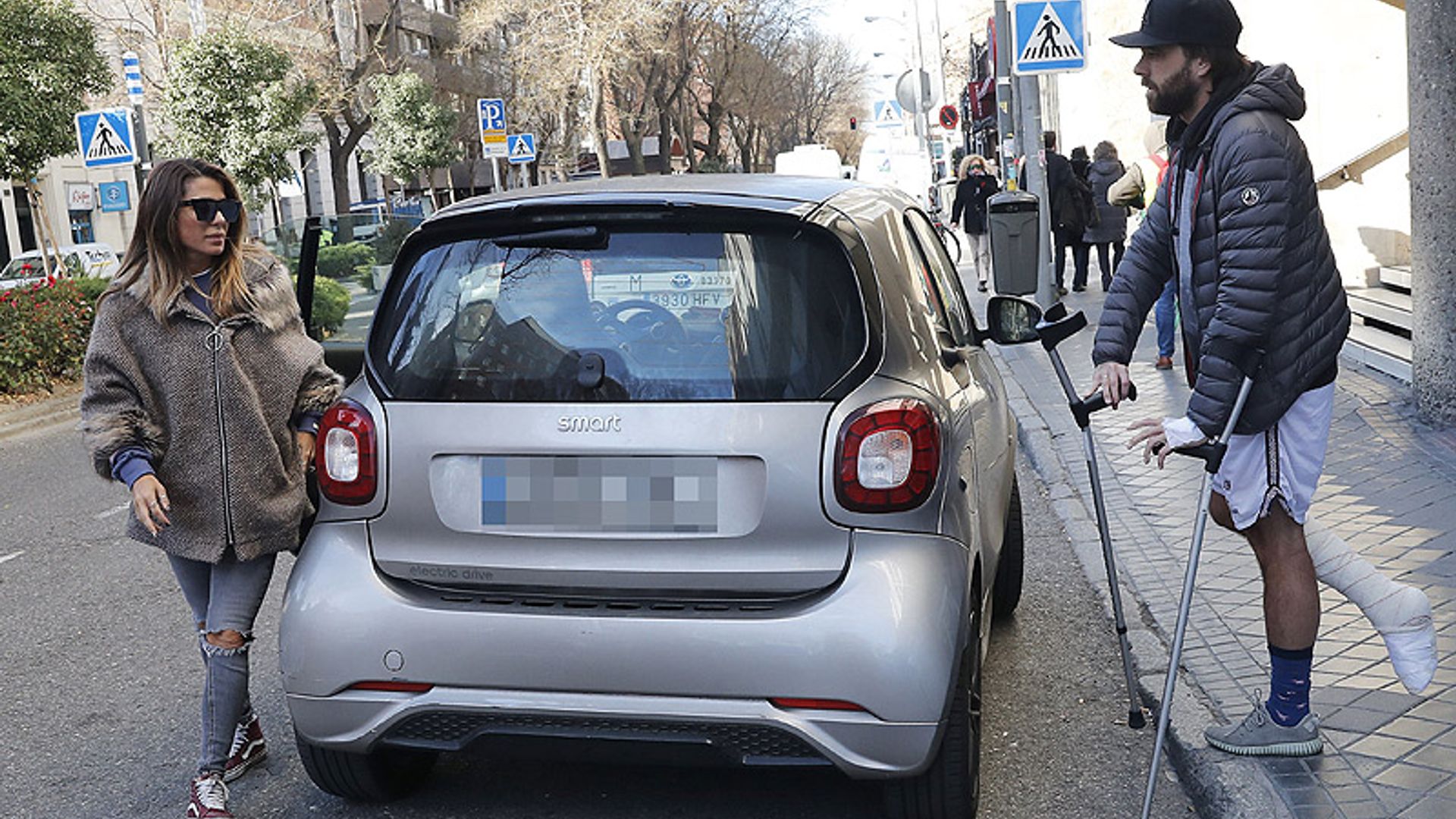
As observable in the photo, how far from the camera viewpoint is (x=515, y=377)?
150 inches

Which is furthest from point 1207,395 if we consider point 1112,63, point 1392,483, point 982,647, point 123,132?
point 1112,63

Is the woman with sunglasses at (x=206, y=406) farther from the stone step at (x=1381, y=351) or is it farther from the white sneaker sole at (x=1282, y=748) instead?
the stone step at (x=1381, y=351)

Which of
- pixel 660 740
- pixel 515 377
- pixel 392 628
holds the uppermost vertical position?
pixel 515 377

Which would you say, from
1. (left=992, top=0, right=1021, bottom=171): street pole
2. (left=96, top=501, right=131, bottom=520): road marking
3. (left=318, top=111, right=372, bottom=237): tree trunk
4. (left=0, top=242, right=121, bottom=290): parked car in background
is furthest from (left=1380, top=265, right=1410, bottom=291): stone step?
(left=318, top=111, right=372, bottom=237): tree trunk

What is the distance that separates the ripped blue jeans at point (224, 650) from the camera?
4.22 m

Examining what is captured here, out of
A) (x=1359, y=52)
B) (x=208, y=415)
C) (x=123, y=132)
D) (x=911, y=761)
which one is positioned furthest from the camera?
(x=123, y=132)

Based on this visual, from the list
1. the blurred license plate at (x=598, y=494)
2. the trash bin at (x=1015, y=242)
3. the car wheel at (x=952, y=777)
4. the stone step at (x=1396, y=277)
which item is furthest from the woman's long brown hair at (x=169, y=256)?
the stone step at (x=1396, y=277)

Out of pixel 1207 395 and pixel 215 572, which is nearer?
pixel 1207 395

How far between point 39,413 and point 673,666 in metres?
13.1

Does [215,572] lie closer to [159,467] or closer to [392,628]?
[159,467]

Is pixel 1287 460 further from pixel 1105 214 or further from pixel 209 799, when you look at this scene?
pixel 1105 214

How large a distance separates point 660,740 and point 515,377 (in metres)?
0.89

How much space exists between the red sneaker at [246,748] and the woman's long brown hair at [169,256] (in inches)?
48.4

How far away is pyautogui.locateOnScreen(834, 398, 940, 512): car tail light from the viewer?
3631 millimetres
